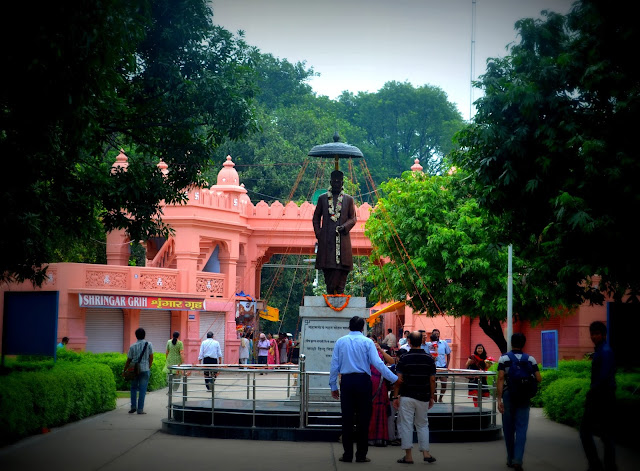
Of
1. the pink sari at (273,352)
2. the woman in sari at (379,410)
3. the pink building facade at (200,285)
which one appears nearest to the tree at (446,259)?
the pink building facade at (200,285)

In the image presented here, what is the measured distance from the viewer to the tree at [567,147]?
44.0 ft

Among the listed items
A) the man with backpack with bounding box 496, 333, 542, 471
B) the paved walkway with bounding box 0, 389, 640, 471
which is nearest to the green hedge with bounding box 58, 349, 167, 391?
the paved walkway with bounding box 0, 389, 640, 471

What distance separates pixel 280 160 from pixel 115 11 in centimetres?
4181

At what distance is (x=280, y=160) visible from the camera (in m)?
52.5

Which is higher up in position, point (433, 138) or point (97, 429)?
point (433, 138)

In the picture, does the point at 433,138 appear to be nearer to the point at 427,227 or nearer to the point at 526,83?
the point at 427,227

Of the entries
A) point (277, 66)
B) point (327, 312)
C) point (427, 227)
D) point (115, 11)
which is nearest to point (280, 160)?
point (277, 66)

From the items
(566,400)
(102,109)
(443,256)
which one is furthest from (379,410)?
(443,256)

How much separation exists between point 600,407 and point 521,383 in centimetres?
102

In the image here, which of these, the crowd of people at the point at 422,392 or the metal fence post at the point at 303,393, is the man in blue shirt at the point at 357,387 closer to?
the crowd of people at the point at 422,392

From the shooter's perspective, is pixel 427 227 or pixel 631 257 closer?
pixel 631 257

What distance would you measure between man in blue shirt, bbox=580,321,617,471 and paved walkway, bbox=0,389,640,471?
121 cm

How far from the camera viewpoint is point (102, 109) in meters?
14.5

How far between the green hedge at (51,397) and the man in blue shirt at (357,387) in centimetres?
473
